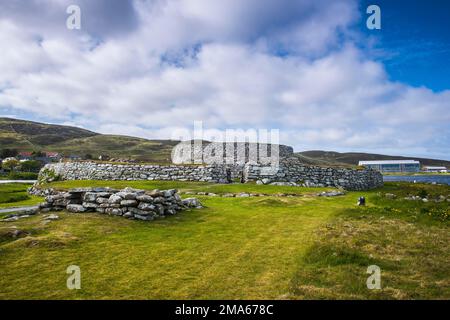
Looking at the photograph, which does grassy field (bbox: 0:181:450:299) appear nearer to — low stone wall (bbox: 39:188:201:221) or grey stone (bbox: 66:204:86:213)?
low stone wall (bbox: 39:188:201:221)

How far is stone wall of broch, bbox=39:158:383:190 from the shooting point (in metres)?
30.1

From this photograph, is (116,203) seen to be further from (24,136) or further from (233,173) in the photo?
(24,136)

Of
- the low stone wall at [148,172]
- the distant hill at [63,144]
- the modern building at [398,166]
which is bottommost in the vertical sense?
the modern building at [398,166]

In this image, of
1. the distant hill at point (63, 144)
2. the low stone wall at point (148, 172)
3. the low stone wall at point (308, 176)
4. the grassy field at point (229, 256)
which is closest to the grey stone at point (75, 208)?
the grassy field at point (229, 256)

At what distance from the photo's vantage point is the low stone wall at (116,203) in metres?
12.7

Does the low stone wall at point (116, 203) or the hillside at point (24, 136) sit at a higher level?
the hillside at point (24, 136)

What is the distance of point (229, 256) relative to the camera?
27.2 feet

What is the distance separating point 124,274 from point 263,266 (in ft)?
10.8

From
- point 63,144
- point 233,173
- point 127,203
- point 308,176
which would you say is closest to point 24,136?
point 63,144

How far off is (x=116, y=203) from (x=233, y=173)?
65.4 ft

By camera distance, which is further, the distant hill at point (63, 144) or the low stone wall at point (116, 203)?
the distant hill at point (63, 144)

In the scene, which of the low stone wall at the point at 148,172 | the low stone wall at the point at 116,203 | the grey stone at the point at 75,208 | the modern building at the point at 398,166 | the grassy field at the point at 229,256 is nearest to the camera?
the grassy field at the point at 229,256

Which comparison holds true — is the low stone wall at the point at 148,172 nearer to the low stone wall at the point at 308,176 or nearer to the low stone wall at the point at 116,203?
the low stone wall at the point at 308,176

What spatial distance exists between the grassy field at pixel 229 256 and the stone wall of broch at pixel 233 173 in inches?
640
